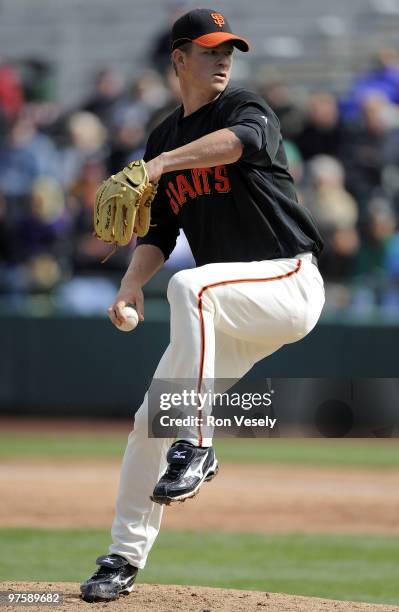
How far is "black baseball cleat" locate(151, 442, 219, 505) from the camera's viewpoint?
12.7 ft

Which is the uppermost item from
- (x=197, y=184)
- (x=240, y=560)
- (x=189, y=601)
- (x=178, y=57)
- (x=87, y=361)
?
(x=87, y=361)

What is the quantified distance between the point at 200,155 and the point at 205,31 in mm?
567

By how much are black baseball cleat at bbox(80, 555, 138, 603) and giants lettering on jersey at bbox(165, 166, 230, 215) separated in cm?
142

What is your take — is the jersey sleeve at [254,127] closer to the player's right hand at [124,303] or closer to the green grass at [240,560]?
the player's right hand at [124,303]

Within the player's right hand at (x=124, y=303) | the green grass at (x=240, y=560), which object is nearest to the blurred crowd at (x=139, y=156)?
the green grass at (x=240, y=560)

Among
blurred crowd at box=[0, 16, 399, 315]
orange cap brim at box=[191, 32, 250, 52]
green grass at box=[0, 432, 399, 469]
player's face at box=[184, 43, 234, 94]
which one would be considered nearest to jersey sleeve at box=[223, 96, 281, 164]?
player's face at box=[184, 43, 234, 94]

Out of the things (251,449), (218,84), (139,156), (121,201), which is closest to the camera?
(121,201)

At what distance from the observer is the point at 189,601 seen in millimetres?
4668

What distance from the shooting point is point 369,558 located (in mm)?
6664

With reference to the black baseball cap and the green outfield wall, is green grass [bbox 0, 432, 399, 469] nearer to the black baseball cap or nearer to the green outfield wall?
the green outfield wall

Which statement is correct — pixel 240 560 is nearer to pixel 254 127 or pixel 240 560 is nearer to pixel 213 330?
pixel 213 330

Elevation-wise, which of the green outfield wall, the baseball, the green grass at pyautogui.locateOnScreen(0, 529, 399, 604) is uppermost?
the green outfield wall

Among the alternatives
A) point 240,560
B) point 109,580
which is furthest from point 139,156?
point 109,580

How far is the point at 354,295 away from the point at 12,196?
405 centimetres
